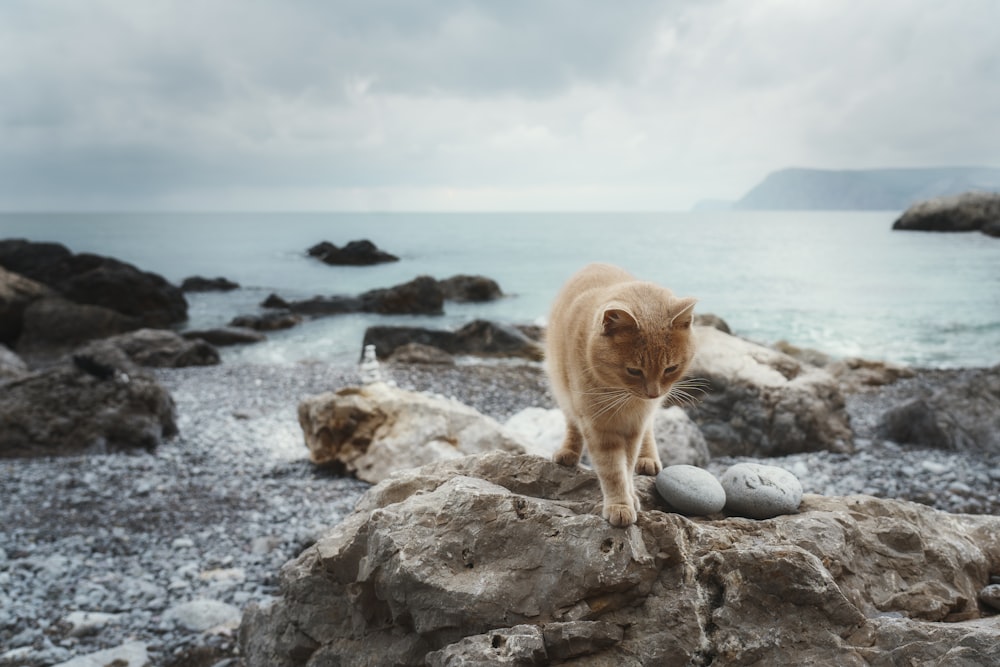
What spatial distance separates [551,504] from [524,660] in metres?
0.84

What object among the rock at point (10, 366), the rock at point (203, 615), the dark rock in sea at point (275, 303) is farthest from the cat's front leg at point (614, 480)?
the dark rock in sea at point (275, 303)

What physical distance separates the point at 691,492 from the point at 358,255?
30357 millimetres

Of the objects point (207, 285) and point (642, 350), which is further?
point (207, 285)

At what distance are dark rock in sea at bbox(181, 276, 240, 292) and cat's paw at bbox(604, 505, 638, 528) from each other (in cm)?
2880

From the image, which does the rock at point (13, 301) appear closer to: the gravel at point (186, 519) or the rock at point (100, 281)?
the rock at point (100, 281)

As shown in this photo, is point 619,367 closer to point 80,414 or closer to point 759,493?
point 759,493

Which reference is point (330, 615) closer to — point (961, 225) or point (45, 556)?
point (45, 556)

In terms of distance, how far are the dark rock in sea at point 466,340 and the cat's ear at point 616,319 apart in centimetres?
1357

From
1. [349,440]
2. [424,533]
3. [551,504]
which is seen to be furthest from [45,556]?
[551,504]

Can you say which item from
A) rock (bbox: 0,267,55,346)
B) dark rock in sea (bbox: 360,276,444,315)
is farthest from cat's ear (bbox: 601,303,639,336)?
rock (bbox: 0,267,55,346)

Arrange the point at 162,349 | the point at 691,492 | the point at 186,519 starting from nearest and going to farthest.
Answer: the point at 691,492
the point at 186,519
the point at 162,349

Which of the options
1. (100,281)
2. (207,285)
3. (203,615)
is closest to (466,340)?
(100,281)

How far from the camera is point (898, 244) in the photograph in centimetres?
3847

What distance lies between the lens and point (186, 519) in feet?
23.2
